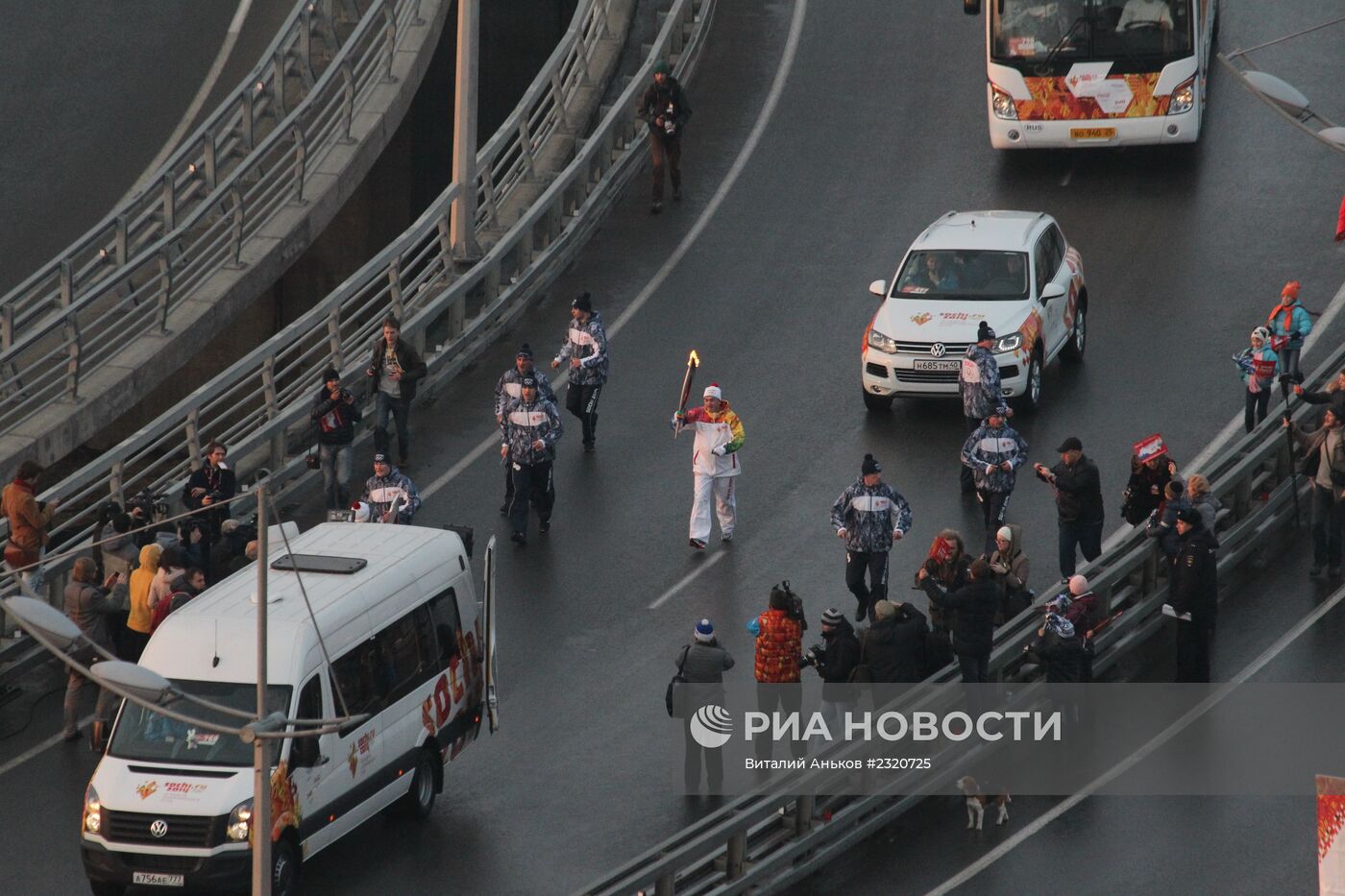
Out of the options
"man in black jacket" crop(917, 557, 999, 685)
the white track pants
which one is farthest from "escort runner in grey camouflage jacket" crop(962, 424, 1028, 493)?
"man in black jacket" crop(917, 557, 999, 685)

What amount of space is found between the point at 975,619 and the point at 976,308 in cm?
676

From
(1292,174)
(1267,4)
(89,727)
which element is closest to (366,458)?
(89,727)

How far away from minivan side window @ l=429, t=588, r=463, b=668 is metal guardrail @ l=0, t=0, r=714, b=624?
4879 millimetres

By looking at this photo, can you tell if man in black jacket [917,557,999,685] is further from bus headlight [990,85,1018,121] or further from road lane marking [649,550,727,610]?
bus headlight [990,85,1018,121]

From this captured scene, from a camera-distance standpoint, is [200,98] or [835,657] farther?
[200,98]

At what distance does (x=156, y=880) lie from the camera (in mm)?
15766

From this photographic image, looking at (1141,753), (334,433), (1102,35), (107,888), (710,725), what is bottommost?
(1141,753)

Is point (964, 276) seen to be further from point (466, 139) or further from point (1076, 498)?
point (466, 139)

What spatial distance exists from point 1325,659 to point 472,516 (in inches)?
334

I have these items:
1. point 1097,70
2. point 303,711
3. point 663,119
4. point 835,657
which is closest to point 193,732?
point 303,711

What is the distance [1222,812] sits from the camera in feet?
56.6

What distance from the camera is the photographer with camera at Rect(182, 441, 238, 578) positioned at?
2100 cm

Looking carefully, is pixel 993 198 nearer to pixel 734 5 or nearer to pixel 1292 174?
pixel 1292 174

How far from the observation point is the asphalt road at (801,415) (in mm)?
17203
